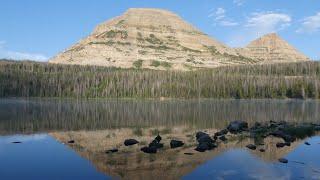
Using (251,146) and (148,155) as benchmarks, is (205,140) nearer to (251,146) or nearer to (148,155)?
(251,146)

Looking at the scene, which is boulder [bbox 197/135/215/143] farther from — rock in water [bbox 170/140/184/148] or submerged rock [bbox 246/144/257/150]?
submerged rock [bbox 246/144/257/150]

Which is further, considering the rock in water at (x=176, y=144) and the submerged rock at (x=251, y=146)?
the rock in water at (x=176, y=144)

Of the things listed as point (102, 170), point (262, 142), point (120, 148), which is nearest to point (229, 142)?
point (262, 142)

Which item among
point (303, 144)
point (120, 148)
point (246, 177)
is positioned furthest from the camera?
point (303, 144)

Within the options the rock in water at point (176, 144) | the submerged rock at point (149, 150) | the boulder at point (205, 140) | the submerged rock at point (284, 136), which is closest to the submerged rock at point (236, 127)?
the submerged rock at point (284, 136)

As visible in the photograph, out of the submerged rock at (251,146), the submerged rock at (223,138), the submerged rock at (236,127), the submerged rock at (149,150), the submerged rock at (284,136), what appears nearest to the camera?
the submerged rock at (149,150)

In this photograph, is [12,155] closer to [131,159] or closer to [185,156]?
[131,159]

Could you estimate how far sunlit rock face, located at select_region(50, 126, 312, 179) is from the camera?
109 ft

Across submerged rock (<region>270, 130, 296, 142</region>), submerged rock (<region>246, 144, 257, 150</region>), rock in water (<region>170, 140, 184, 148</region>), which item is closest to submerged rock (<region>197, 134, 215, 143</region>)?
rock in water (<region>170, 140, 184, 148</region>)

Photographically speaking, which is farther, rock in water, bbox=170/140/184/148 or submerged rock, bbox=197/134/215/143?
submerged rock, bbox=197/134/215/143

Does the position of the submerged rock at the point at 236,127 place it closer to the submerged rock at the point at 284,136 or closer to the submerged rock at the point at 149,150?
the submerged rock at the point at 284,136

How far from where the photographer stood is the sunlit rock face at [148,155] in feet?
109

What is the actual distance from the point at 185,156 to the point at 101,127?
3007 cm

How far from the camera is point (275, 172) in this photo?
1280 inches
